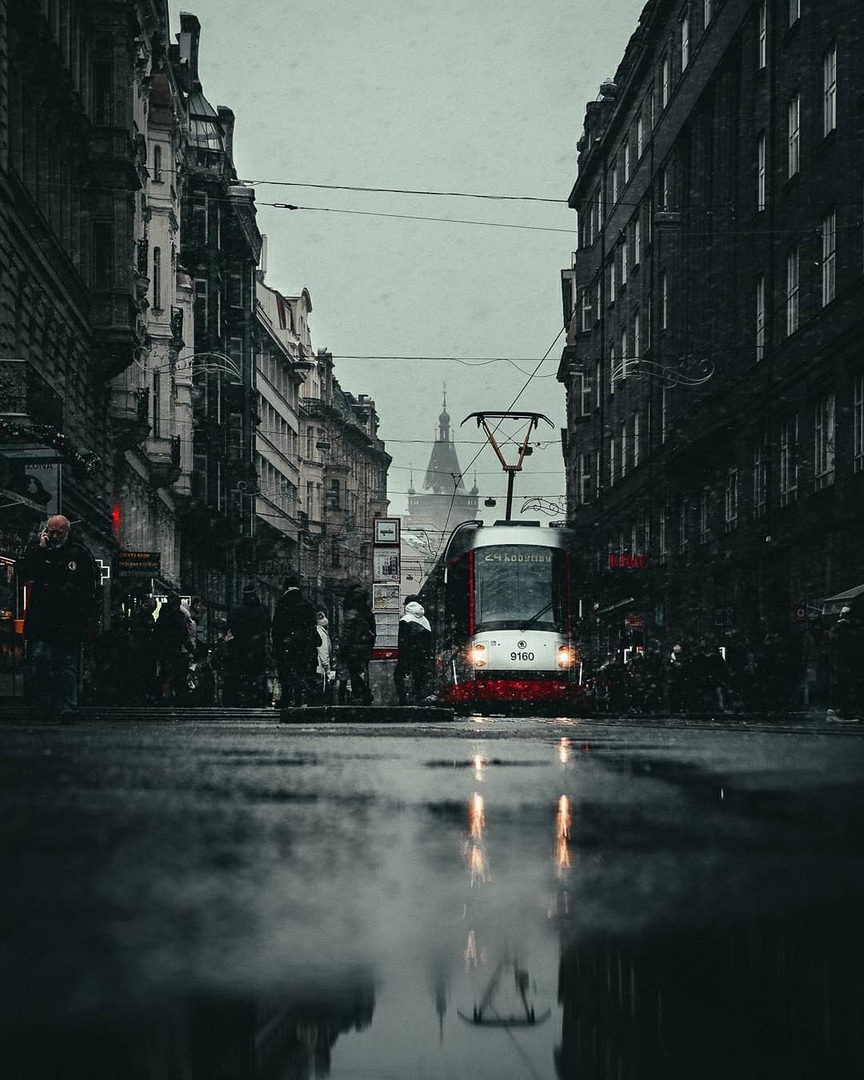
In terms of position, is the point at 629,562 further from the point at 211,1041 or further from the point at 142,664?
the point at 211,1041

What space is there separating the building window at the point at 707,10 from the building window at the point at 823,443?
14.8 m

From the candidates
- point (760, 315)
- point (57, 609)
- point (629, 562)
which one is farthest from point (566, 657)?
point (629, 562)

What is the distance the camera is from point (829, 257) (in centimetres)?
2909

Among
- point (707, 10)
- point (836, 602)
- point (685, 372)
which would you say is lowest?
point (836, 602)

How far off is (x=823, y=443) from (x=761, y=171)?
8062 mm

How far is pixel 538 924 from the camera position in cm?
264

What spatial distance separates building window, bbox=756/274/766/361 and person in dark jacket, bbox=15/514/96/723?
23236 mm

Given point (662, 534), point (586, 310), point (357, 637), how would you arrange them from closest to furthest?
point (357, 637)
point (662, 534)
point (586, 310)

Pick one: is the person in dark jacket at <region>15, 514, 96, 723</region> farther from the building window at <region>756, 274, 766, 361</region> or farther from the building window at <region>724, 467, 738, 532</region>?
the building window at <region>724, 467, 738, 532</region>

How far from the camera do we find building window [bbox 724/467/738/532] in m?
36.9

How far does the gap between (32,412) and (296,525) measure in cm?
6796

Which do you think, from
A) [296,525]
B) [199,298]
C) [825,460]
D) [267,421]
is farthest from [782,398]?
[296,525]

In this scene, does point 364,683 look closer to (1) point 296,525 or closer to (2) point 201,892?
(2) point 201,892

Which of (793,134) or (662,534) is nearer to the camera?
(793,134)
